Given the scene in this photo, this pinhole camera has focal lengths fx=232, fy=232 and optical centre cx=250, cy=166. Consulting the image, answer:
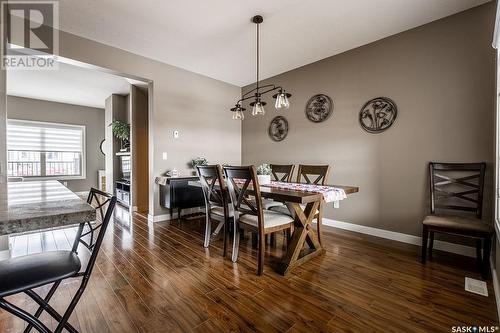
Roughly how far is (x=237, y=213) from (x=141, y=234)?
173cm

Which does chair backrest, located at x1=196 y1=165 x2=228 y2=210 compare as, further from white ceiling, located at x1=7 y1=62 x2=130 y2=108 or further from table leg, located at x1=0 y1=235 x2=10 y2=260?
white ceiling, located at x1=7 y1=62 x2=130 y2=108

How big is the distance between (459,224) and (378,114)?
162cm

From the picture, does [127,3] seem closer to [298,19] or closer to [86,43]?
[86,43]

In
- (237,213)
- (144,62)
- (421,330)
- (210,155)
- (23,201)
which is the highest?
(144,62)

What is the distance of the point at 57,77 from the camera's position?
4.58 metres

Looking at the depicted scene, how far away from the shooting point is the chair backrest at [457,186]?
237 centimetres

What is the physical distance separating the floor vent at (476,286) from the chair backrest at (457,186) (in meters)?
0.71

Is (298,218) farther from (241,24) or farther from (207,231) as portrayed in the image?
(241,24)

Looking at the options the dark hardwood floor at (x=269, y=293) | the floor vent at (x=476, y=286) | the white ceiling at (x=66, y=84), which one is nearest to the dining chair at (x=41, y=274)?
the dark hardwood floor at (x=269, y=293)

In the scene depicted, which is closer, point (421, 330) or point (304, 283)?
point (421, 330)

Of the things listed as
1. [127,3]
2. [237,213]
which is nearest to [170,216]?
[237,213]

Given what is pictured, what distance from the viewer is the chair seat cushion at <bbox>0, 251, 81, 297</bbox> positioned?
2.86ft

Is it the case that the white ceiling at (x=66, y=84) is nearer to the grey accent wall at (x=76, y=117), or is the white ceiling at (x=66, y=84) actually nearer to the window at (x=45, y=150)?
the grey accent wall at (x=76, y=117)

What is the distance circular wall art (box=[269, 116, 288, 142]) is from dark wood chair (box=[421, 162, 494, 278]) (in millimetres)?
2272
